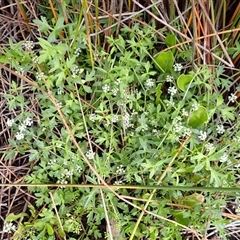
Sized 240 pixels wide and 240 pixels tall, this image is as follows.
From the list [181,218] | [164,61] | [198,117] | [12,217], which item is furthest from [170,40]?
[12,217]

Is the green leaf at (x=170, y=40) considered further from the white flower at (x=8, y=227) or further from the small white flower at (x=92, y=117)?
the white flower at (x=8, y=227)

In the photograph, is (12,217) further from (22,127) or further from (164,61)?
(164,61)

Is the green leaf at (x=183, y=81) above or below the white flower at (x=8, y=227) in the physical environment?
above

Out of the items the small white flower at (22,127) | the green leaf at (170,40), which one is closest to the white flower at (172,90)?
the green leaf at (170,40)

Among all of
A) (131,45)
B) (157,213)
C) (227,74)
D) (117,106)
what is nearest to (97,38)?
(131,45)

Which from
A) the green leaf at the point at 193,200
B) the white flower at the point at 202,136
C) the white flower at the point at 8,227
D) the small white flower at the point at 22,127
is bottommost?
the white flower at the point at 8,227

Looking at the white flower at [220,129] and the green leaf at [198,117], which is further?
the white flower at [220,129]

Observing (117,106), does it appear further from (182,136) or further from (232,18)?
(232,18)

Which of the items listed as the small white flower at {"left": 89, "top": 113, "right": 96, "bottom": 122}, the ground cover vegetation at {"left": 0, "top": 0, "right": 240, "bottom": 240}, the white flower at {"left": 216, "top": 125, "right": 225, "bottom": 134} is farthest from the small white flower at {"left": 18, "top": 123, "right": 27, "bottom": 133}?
the white flower at {"left": 216, "top": 125, "right": 225, "bottom": 134}
